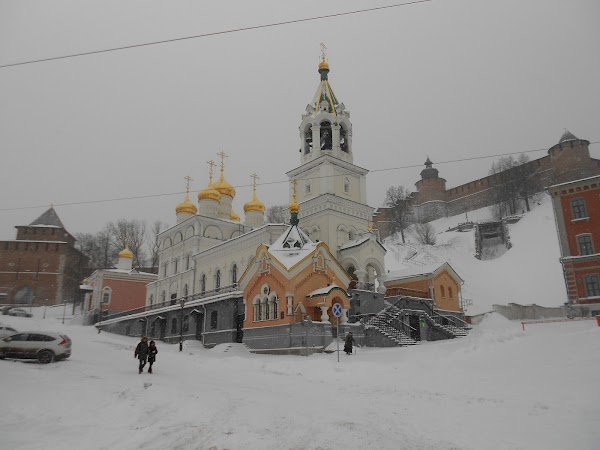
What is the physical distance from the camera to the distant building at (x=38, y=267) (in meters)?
52.2

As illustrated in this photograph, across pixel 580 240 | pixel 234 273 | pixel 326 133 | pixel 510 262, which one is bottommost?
pixel 234 273

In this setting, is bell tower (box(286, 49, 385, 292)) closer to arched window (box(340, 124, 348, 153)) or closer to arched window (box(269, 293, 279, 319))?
arched window (box(340, 124, 348, 153))

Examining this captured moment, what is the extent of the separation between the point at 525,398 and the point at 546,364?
3.03 m

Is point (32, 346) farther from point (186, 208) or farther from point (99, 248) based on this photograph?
point (99, 248)

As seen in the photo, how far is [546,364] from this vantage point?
1138 cm

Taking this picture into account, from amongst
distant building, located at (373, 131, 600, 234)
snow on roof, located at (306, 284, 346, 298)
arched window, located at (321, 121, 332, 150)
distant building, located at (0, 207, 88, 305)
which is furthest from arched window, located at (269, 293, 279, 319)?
distant building, located at (373, 131, 600, 234)

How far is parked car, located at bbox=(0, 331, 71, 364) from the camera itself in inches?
576

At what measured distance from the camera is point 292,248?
25.5m

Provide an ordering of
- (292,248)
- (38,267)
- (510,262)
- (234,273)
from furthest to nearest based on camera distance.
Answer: (510,262) < (38,267) < (234,273) < (292,248)

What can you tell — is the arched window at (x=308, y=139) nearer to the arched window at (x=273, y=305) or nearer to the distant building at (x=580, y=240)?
the arched window at (x=273, y=305)

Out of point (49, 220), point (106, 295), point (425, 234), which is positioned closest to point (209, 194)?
point (106, 295)

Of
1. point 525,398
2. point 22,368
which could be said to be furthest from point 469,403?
point 22,368

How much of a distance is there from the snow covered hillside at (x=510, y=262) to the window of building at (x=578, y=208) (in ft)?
39.1

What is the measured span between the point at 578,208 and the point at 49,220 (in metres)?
60.9
